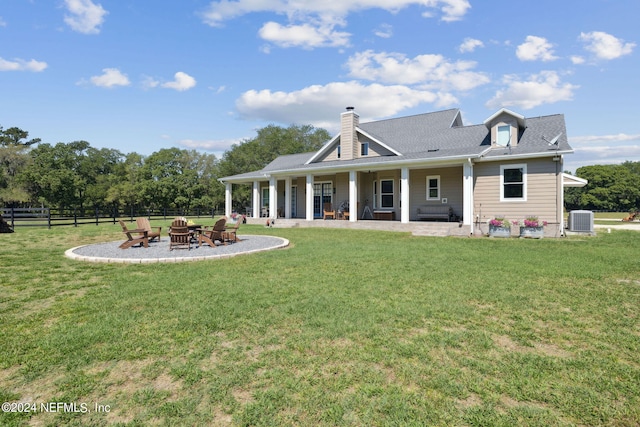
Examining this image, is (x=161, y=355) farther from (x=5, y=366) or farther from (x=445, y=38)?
(x=445, y=38)

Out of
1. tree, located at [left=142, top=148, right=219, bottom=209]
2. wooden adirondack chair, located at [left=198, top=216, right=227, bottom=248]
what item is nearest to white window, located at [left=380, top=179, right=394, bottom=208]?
wooden adirondack chair, located at [left=198, top=216, right=227, bottom=248]

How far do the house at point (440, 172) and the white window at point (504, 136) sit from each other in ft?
0.15

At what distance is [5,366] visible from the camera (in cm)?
306

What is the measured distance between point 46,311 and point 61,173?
4978cm

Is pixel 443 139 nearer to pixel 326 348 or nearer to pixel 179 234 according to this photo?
pixel 179 234

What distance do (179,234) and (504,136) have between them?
1559 centimetres

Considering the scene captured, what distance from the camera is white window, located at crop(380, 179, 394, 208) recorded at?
65.3ft

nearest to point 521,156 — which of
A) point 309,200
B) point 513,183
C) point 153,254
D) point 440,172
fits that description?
point 513,183

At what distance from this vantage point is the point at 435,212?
17953mm

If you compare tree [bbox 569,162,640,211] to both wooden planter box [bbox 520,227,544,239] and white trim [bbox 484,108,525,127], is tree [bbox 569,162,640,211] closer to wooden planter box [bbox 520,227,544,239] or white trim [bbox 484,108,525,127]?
white trim [bbox 484,108,525,127]

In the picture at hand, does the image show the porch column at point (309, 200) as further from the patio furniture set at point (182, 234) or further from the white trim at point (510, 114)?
the white trim at point (510, 114)

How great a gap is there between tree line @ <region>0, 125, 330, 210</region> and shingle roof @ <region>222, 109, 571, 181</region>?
2789 centimetres

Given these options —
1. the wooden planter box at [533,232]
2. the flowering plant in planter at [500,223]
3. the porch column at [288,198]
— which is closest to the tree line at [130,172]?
the porch column at [288,198]

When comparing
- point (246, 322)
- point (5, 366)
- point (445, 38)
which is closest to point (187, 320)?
point (246, 322)
